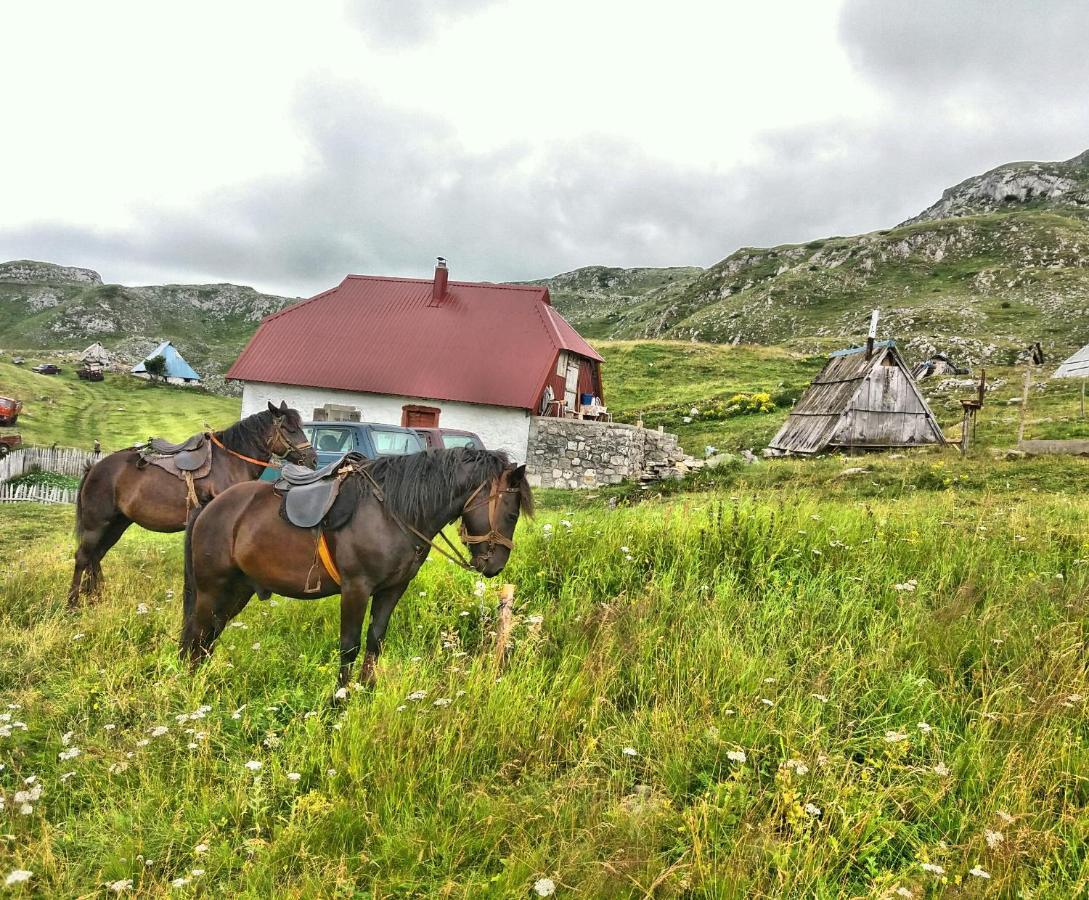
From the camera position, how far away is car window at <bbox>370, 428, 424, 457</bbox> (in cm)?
1135

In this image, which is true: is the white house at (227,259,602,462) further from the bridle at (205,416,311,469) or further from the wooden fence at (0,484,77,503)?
the bridle at (205,416,311,469)

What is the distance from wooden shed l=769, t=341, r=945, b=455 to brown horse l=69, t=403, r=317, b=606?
53.6 feet

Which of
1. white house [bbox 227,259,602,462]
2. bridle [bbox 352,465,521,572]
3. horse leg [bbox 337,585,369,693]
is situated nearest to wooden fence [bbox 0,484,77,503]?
white house [bbox 227,259,602,462]

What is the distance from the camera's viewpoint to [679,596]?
4840mm

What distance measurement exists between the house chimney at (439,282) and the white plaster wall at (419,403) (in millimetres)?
5149

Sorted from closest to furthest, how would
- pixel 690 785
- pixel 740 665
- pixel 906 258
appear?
1. pixel 690 785
2. pixel 740 665
3. pixel 906 258

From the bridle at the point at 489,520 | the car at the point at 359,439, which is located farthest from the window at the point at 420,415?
the bridle at the point at 489,520

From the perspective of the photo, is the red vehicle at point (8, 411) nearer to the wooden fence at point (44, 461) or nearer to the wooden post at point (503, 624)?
the wooden fence at point (44, 461)

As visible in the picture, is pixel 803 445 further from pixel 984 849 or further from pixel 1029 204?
pixel 1029 204

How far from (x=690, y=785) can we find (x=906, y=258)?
99112 millimetres

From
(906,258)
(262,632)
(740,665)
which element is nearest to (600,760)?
(740,665)

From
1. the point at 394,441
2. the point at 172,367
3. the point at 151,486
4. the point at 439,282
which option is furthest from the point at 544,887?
the point at 172,367

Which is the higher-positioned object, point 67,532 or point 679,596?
point 679,596

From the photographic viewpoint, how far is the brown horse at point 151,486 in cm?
673
